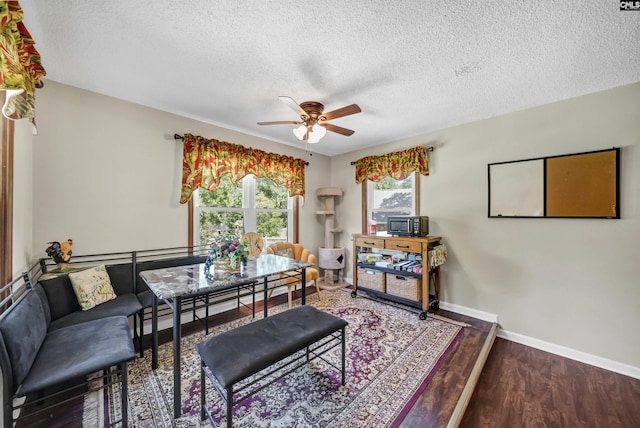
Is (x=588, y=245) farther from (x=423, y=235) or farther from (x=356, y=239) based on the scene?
(x=356, y=239)

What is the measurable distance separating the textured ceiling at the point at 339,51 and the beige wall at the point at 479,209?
0.25 m

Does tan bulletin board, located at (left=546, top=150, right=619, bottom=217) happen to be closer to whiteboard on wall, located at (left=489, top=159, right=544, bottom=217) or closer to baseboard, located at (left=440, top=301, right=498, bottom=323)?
whiteboard on wall, located at (left=489, top=159, right=544, bottom=217)

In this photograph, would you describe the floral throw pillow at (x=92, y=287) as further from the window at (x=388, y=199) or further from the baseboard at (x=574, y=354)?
the baseboard at (x=574, y=354)

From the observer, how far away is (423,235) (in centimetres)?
326

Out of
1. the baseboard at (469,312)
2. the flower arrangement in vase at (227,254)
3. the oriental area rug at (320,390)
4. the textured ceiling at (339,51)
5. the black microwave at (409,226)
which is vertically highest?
the textured ceiling at (339,51)

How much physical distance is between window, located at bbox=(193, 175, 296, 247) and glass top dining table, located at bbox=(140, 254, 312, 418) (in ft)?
3.35

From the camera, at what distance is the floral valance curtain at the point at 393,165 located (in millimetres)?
3428

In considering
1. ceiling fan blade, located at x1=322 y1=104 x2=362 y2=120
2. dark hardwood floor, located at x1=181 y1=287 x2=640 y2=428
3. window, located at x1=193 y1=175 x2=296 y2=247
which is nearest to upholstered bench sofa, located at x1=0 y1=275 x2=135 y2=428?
window, located at x1=193 y1=175 x2=296 y2=247

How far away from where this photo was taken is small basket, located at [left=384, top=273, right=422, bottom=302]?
3.06m

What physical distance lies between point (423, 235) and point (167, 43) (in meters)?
3.31

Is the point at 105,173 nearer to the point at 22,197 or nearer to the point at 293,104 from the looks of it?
the point at 22,197

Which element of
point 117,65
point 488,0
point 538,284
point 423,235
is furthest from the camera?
point 423,235

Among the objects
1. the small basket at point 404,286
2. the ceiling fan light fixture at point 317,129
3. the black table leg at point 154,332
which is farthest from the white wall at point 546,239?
the black table leg at point 154,332

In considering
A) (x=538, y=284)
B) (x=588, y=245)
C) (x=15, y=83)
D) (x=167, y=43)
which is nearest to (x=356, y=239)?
(x=538, y=284)
